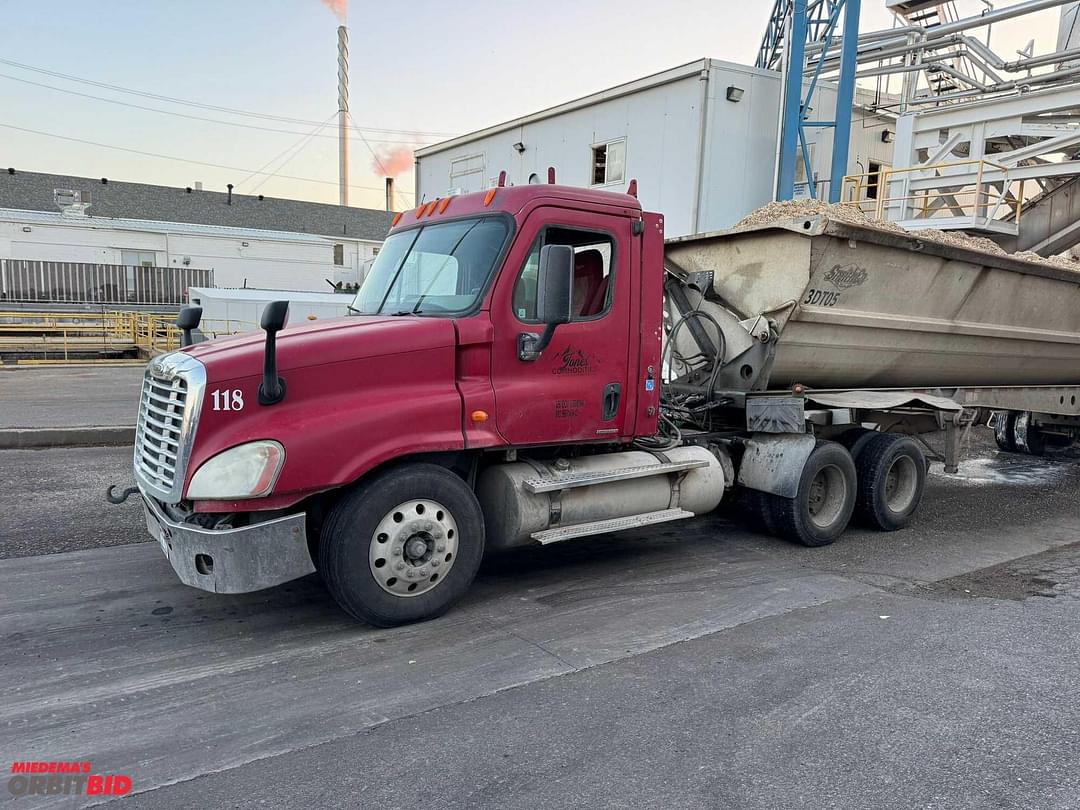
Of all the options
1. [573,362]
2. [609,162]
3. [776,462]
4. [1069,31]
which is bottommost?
[776,462]

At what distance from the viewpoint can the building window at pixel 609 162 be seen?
54.5 feet

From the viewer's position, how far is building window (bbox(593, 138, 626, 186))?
16609 mm

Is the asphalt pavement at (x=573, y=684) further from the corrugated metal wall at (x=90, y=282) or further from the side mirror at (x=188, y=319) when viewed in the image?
the corrugated metal wall at (x=90, y=282)

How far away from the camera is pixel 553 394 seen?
5445 millimetres

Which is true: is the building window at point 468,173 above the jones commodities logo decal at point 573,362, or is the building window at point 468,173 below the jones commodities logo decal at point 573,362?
above

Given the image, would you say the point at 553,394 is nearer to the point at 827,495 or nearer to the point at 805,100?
the point at 827,495

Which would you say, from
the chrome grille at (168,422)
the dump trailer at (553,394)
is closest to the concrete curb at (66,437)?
the dump trailer at (553,394)

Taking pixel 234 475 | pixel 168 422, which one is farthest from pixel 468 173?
pixel 234 475

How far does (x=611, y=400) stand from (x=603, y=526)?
909 millimetres

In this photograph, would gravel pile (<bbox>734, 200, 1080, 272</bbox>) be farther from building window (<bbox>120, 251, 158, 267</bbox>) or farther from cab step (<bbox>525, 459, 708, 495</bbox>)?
building window (<bbox>120, 251, 158, 267</bbox>)

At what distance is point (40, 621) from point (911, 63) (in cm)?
2155

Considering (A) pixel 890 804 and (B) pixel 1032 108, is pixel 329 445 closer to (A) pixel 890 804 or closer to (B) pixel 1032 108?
(A) pixel 890 804

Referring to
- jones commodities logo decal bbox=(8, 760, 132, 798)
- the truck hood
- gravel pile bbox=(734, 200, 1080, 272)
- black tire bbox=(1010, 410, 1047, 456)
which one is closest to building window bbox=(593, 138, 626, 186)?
black tire bbox=(1010, 410, 1047, 456)

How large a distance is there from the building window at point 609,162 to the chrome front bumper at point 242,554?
13613mm
